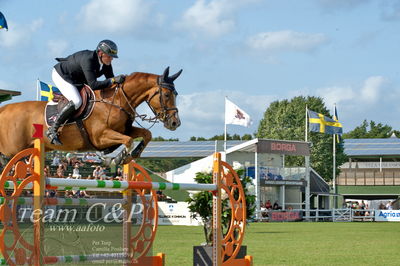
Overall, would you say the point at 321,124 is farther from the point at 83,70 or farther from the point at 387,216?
the point at 83,70

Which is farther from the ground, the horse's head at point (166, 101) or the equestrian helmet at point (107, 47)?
the equestrian helmet at point (107, 47)

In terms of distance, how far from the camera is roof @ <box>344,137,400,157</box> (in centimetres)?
6981

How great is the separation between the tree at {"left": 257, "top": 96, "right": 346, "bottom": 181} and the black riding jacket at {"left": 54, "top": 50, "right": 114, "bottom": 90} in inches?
2023

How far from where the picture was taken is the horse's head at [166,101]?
8.11 metres

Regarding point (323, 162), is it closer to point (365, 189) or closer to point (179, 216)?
point (365, 189)

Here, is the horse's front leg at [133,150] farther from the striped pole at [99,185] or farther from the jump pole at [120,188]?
the striped pole at [99,185]

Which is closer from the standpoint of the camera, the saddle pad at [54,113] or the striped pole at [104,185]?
the striped pole at [104,185]

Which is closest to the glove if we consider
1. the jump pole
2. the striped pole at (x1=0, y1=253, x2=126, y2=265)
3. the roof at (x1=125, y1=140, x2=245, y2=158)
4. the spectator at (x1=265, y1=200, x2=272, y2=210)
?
the jump pole

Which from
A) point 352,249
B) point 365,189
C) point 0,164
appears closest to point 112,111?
point 0,164

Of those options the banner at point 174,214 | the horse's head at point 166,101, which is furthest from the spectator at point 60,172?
the banner at point 174,214

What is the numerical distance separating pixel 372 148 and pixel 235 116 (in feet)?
132

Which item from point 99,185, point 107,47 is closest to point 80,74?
point 107,47

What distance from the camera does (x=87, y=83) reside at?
849 cm

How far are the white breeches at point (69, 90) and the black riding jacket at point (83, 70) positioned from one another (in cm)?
5
